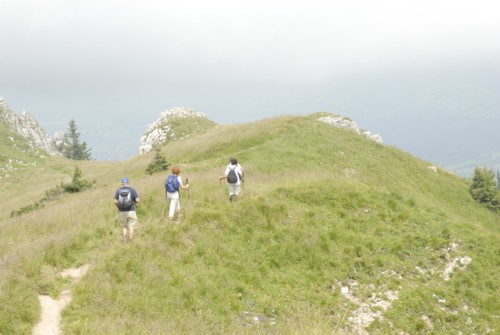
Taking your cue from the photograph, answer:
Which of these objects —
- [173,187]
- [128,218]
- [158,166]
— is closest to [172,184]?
[173,187]

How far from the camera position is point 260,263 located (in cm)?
1650

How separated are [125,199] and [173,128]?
2328 inches

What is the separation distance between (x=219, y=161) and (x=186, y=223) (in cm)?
1593

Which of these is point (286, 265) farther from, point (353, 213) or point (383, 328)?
point (353, 213)

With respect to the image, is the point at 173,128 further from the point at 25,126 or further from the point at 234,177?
the point at 234,177

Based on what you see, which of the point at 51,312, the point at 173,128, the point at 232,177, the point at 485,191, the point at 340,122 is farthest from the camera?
the point at 173,128

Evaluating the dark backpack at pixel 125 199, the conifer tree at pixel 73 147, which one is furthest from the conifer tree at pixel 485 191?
the conifer tree at pixel 73 147

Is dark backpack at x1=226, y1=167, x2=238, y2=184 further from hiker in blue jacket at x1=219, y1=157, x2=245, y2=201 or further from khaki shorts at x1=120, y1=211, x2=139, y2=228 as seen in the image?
khaki shorts at x1=120, y1=211, x2=139, y2=228

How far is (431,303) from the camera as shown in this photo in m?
15.4

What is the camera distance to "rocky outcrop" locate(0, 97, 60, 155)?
83125mm

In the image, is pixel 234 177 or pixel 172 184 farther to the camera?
pixel 234 177

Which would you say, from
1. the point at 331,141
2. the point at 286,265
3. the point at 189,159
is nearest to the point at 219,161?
the point at 189,159

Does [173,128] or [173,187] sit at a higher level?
[173,128]

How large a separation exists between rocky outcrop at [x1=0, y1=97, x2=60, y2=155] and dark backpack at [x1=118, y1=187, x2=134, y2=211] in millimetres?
74413
